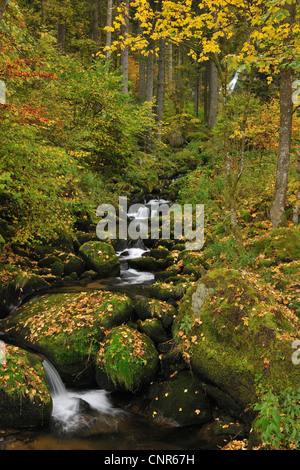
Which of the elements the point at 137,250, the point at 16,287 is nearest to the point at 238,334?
the point at 16,287

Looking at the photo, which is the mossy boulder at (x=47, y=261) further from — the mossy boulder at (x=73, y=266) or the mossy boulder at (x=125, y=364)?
the mossy boulder at (x=125, y=364)

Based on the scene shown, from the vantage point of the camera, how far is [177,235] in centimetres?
1294

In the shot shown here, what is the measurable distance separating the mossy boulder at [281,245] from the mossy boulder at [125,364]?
396cm

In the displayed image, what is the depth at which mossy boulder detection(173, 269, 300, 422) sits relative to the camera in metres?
4.73

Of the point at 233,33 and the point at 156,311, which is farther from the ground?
the point at 233,33

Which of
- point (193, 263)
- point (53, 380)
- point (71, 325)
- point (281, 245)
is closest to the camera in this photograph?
point (53, 380)

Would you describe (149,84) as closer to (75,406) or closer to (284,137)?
(284,137)

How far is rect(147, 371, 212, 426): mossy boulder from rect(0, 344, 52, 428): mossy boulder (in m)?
1.85

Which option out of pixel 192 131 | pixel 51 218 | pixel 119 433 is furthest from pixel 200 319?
pixel 192 131

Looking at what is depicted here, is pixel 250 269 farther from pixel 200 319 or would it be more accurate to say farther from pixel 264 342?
pixel 264 342

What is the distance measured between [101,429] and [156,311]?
259 cm

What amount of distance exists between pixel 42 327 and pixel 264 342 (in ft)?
14.9

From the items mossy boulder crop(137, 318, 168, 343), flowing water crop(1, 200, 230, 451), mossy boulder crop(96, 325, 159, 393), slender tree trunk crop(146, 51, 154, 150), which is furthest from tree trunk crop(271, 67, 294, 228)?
slender tree trunk crop(146, 51, 154, 150)

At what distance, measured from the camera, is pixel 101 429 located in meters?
5.25
